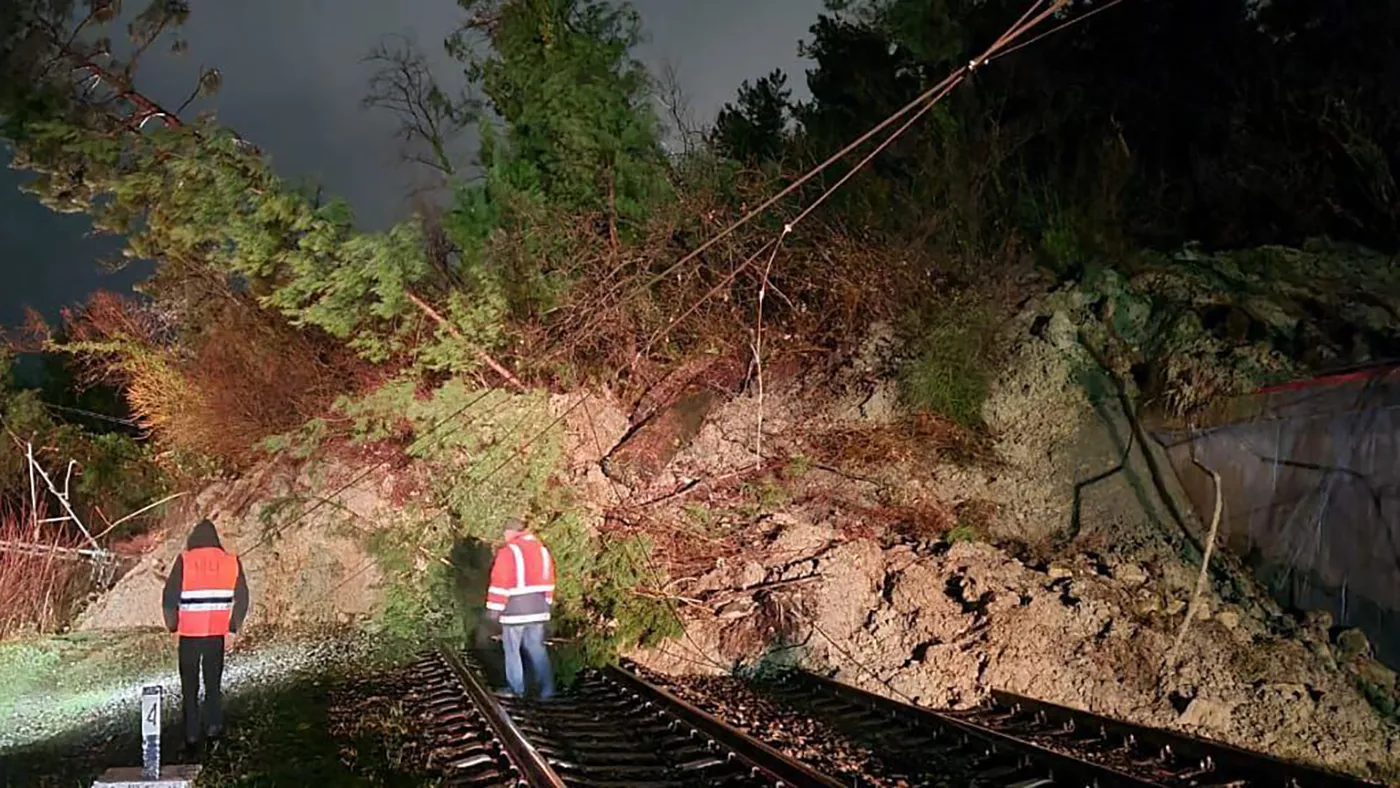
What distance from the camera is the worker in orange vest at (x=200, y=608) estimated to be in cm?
868

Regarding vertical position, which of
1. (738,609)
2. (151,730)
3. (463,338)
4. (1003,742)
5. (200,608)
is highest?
(463,338)

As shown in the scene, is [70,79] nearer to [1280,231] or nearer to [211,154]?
[211,154]

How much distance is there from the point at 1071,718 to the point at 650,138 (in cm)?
1243

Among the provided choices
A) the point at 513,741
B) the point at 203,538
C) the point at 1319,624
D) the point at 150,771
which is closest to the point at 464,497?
the point at 203,538

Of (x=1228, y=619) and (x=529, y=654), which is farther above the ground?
(x=1228, y=619)

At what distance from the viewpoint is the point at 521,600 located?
34.2ft

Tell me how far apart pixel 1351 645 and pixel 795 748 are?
5396mm

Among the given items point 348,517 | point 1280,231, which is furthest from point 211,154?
point 1280,231

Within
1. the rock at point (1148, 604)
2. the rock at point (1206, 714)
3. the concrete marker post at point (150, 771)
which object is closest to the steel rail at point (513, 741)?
the concrete marker post at point (150, 771)

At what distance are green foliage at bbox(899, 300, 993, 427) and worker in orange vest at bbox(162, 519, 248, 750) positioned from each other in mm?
9028

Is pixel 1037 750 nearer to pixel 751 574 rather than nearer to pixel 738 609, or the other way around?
pixel 738 609

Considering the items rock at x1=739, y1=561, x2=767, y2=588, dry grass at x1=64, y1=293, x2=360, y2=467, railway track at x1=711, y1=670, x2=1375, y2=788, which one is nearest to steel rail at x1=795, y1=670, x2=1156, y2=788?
railway track at x1=711, y1=670, x2=1375, y2=788

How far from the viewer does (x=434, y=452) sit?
1631 centimetres

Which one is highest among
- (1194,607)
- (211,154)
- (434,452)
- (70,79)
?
(70,79)
